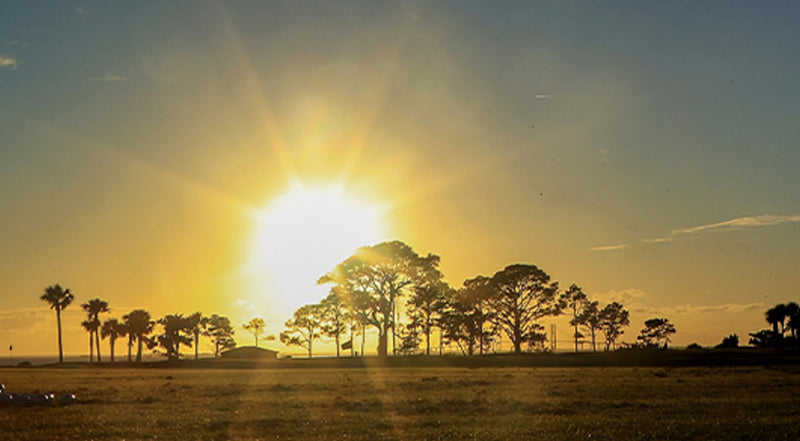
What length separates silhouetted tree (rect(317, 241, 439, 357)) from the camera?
379ft

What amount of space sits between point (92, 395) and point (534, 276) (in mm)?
100719

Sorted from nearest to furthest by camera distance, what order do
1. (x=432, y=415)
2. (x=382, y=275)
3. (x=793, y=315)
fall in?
(x=432, y=415) < (x=382, y=275) < (x=793, y=315)

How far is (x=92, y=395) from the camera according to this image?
4091cm

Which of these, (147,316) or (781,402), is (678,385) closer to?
(781,402)

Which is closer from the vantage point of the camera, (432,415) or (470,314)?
(432,415)

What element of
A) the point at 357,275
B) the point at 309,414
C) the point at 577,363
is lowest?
the point at 577,363

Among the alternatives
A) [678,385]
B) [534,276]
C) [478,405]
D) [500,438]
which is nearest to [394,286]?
[534,276]

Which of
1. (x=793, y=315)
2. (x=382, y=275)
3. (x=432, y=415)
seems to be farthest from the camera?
(x=793, y=315)

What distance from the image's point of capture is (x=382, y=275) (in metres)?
117

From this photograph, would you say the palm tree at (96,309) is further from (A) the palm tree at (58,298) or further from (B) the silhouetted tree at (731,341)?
(B) the silhouetted tree at (731,341)

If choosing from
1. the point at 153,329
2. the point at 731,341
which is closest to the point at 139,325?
the point at 153,329

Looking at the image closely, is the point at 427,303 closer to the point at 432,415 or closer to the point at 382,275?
the point at 382,275

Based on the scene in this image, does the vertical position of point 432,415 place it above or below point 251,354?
above

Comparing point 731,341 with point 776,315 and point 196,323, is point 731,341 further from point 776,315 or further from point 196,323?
point 196,323
